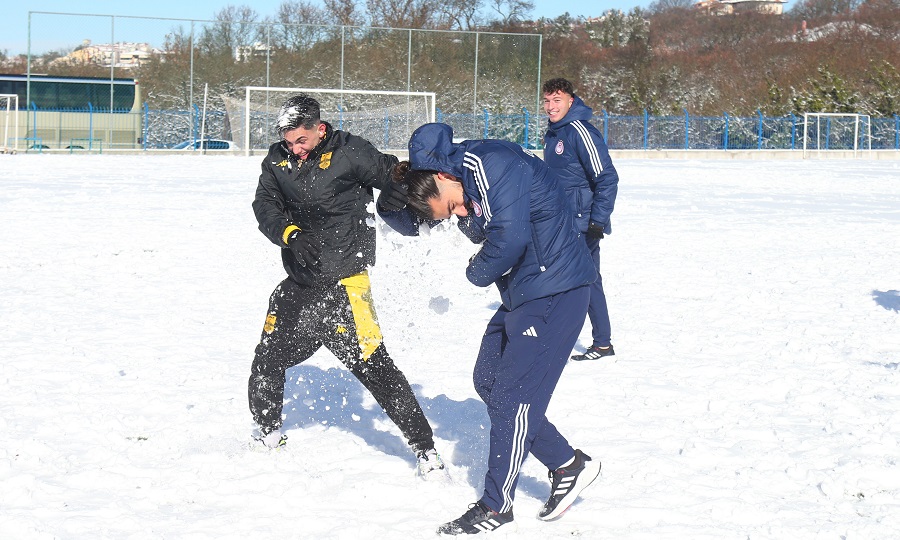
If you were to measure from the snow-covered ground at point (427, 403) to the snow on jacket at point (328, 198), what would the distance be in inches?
6.6

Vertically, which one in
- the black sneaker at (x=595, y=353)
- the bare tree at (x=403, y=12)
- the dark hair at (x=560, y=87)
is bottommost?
the black sneaker at (x=595, y=353)

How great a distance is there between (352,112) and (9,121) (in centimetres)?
1177

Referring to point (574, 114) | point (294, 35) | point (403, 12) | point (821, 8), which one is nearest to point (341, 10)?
point (403, 12)

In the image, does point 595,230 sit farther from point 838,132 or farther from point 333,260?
point 838,132

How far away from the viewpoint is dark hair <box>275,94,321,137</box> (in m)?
4.02

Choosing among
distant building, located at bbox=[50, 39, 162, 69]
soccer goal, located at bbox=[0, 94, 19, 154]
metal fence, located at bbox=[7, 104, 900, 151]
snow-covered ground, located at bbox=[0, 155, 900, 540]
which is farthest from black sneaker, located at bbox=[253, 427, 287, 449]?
distant building, located at bbox=[50, 39, 162, 69]

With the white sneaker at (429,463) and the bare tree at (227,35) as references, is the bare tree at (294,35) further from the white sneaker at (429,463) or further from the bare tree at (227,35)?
the white sneaker at (429,463)

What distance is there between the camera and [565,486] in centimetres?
378

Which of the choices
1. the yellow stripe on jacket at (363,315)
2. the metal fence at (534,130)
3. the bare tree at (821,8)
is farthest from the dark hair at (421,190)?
the bare tree at (821,8)

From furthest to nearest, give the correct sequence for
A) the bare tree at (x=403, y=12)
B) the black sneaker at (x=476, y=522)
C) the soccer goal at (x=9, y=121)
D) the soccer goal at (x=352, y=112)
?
the bare tree at (x=403, y=12) < the soccer goal at (x=352, y=112) < the soccer goal at (x=9, y=121) < the black sneaker at (x=476, y=522)

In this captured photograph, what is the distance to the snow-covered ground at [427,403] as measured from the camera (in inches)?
151

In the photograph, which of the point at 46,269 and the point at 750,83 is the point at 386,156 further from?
the point at 750,83

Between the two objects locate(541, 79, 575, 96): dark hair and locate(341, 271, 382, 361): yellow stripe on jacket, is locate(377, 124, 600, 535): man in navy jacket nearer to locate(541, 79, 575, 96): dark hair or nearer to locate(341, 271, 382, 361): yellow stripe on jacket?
locate(341, 271, 382, 361): yellow stripe on jacket

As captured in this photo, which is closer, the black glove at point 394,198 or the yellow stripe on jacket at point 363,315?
the black glove at point 394,198
